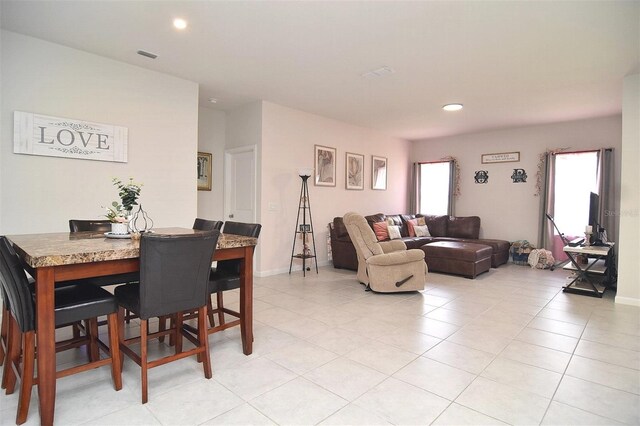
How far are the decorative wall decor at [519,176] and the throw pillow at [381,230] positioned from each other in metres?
2.85

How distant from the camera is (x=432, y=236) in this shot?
297 inches

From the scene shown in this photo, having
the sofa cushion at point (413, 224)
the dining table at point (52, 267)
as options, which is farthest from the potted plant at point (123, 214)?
the sofa cushion at point (413, 224)

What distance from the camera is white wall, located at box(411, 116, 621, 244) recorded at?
6.21 m

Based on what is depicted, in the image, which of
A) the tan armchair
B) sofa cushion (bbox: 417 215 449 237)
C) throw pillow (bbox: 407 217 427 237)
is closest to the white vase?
the tan armchair

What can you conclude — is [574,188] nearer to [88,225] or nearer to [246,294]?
[246,294]

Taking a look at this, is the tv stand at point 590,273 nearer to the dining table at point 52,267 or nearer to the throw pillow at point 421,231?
the throw pillow at point 421,231

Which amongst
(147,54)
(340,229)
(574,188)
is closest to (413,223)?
(340,229)

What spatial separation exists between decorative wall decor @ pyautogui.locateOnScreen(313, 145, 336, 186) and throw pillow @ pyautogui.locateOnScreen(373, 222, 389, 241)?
1.09 metres

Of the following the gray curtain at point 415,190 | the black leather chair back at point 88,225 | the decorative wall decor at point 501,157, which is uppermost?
the decorative wall decor at point 501,157

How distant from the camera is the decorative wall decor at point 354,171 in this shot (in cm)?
675

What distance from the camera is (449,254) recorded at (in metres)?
5.70

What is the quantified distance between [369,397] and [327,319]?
1.39 meters

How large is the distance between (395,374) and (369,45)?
2.88 metres

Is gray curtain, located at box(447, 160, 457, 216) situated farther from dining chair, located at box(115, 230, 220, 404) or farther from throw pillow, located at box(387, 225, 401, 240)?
dining chair, located at box(115, 230, 220, 404)
